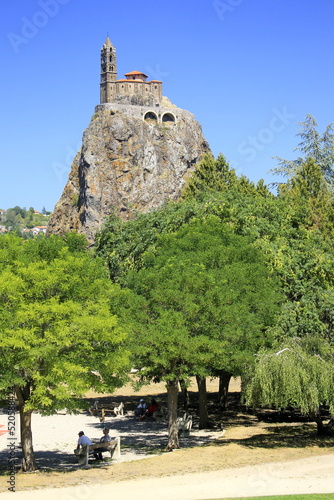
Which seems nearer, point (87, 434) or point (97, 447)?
point (97, 447)

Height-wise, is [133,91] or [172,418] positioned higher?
[133,91]

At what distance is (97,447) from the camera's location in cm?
2506

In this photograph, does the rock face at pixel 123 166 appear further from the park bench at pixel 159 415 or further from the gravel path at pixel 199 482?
Answer: the gravel path at pixel 199 482

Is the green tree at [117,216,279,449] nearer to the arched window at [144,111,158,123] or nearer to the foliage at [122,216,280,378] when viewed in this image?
the foliage at [122,216,280,378]

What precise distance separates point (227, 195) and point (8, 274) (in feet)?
74.2

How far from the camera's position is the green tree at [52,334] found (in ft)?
69.0

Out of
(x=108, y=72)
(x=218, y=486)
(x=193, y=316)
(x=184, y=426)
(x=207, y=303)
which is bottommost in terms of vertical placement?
(x=218, y=486)

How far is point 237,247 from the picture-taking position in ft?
103

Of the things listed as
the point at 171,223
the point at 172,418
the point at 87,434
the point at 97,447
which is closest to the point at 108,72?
the point at 171,223

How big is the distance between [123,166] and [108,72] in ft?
91.0

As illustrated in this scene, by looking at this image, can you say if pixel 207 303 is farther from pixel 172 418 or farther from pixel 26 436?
pixel 26 436

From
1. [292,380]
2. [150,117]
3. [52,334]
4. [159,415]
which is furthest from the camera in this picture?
[150,117]

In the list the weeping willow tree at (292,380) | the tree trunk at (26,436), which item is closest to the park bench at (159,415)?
the weeping willow tree at (292,380)

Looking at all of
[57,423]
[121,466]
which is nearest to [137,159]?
[57,423]
